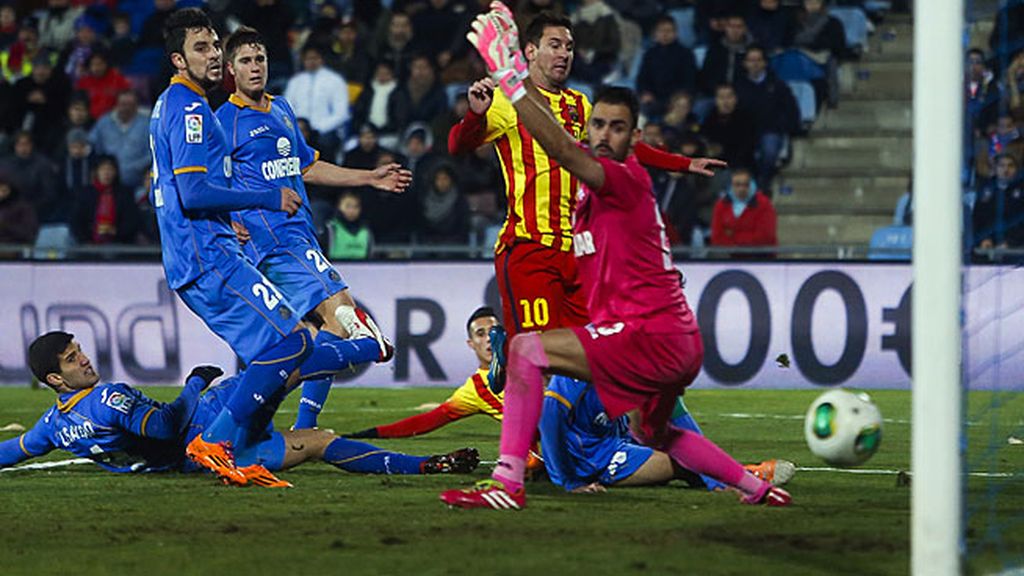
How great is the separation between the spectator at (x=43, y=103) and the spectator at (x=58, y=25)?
128 cm

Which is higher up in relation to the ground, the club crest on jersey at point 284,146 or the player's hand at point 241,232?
the club crest on jersey at point 284,146

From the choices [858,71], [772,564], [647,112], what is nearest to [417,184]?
[647,112]

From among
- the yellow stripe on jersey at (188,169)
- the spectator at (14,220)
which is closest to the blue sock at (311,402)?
the yellow stripe on jersey at (188,169)

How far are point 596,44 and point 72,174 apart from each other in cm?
594

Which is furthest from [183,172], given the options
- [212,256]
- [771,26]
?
[771,26]

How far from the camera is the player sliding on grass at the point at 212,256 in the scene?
326 inches

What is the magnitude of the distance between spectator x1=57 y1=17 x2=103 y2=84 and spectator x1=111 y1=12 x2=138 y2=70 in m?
0.24

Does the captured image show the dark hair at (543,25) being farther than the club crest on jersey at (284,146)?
No

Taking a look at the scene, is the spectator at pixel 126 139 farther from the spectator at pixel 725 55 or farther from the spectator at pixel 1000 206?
the spectator at pixel 1000 206

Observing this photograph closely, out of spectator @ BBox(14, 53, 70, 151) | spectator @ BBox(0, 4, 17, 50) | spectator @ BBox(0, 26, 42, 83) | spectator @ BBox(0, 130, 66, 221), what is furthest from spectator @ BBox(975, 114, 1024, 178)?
spectator @ BBox(0, 4, 17, 50)

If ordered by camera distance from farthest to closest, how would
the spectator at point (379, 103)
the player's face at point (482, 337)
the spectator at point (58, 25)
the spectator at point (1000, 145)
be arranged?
the spectator at point (58, 25) < the spectator at point (379, 103) < the spectator at point (1000, 145) < the player's face at point (482, 337)

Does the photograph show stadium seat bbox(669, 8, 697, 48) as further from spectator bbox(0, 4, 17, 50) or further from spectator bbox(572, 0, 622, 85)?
spectator bbox(0, 4, 17, 50)

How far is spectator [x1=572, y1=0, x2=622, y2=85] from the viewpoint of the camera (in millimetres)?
18891

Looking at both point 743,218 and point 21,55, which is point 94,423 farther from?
point 21,55
